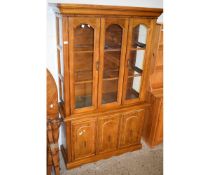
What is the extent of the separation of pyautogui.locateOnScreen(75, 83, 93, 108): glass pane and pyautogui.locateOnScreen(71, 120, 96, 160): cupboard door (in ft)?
0.67

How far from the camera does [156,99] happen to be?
239 cm

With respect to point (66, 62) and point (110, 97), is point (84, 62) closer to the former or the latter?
point (66, 62)

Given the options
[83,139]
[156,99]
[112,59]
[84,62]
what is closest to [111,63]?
[112,59]

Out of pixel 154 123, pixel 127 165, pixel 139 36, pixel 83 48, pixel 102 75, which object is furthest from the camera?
pixel 154 123

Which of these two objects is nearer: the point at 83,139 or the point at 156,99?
the point at 83,139

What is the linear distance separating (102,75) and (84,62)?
0.24 meters

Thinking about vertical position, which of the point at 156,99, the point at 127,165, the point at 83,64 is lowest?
the point at 127,165

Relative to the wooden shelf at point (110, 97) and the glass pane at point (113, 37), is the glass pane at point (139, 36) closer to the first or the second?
the glass pane at point (113, 37)

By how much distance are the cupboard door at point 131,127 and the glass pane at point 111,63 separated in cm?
32

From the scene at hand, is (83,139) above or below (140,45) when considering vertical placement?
below

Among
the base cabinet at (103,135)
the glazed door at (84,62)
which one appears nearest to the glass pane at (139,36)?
the glazed door at (84,62)

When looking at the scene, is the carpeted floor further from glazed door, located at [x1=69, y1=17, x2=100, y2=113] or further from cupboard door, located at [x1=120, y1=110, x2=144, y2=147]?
glazed door, located at [x1=69, y1=17, x2=100, y2=113]
